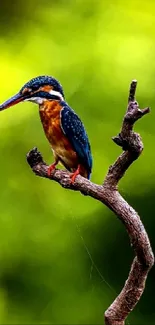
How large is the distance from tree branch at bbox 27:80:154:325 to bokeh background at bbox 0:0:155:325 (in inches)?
22.6

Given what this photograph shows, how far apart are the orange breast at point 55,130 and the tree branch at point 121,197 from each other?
0.09ft

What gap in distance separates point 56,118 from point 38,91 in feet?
0.14

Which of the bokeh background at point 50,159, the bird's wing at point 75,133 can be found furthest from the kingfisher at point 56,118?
the bokeh background at point 50,159

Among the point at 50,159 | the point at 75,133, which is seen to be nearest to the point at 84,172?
the point at 75,133

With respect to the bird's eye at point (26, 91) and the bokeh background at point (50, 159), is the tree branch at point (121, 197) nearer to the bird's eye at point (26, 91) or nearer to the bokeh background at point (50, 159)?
the bird's eye at point (26, 91)

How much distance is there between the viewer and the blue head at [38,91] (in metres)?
0.99

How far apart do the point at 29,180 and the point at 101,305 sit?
1.09ft

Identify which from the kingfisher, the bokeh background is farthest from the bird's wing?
the bokeh background

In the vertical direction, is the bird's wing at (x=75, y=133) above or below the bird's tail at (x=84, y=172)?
above

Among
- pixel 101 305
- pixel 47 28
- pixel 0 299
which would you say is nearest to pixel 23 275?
pixel 0 299

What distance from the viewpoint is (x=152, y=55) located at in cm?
164

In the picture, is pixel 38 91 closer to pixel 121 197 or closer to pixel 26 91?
pixel 26 91

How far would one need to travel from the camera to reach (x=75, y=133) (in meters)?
1.01

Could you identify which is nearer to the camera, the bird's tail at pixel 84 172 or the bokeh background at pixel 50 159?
the bird's tail at pixel 84 172
